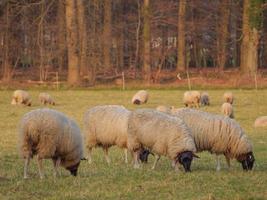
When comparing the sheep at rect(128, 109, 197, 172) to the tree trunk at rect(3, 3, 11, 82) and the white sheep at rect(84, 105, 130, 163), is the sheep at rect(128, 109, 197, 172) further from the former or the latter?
the tree trunk at rect(3, 3, 11, 82)

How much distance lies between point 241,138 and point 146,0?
137 feet

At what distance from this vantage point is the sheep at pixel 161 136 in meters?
13.4

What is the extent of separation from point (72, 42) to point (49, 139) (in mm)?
37481

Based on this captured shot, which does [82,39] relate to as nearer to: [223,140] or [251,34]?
[251,34]

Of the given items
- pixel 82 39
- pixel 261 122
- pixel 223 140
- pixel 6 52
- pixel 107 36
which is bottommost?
pixel 261 122

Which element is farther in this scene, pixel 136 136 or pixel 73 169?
pixel 136 136

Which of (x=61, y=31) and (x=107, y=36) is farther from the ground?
(x=61, y=31)

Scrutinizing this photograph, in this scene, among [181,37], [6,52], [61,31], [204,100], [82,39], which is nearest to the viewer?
[204,100]

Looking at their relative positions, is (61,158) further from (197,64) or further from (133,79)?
(197,64)

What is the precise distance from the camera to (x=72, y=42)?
49.7 meters

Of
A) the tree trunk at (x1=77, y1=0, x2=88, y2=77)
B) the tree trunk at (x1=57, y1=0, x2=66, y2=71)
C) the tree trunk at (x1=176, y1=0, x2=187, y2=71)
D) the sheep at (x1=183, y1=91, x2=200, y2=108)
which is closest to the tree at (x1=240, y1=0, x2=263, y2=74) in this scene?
the tree trunk at (x1=176, y1=0, x2=187, y2=71)

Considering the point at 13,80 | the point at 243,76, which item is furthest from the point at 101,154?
the point at 13,80

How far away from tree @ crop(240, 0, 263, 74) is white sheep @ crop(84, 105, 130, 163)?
34.6 m

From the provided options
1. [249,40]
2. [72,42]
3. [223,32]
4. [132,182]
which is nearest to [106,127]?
[132,182]
